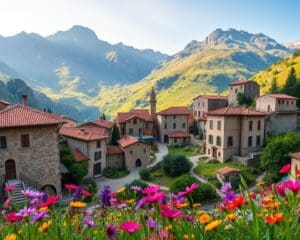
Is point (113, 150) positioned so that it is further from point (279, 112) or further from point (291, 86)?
point (291, 86)

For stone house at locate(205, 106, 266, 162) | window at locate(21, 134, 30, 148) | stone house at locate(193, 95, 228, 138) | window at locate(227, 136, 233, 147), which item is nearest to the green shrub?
stone house at locate(205, 106, 266, 162)

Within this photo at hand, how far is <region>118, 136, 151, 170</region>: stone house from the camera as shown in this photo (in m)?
40.2

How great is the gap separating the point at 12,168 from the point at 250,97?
163ft

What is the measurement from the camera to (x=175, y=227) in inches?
98.9

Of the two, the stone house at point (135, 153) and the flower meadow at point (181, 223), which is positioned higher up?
the flower meadow at point (181, 223)

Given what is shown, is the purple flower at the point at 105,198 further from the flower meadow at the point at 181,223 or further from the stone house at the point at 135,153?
the stone house at the point at 135,153

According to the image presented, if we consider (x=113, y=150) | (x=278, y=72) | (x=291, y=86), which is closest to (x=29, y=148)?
(x=113, y=150)

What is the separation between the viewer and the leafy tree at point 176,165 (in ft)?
118

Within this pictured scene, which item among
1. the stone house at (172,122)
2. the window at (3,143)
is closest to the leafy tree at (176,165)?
the stone house at (172,122)

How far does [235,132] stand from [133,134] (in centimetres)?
2311

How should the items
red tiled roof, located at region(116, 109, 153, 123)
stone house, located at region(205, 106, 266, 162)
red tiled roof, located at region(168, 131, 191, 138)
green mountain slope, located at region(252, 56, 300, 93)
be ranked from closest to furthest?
1. stone house, located at region(205, 106, 266, 162)
2. red tiled roof, located at region(168, 131, 191, 138)
3. red tiled roof, located at region(116, 109, 153, 123)
4. green mountain slope, located at region(252, 56, 300, 93)

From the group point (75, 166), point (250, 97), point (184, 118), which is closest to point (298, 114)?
point (250, 97)

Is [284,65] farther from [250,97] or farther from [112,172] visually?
[112,172]

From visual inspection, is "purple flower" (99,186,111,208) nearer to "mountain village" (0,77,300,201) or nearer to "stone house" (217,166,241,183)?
"mountain village" (0,77,300,201)
